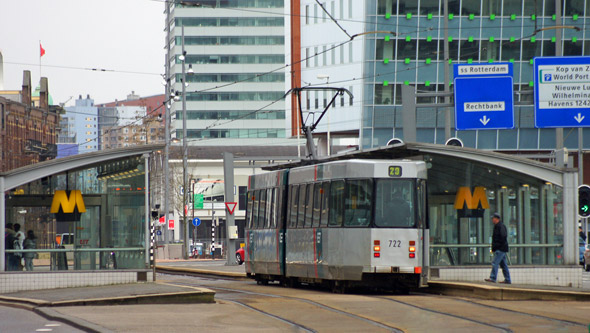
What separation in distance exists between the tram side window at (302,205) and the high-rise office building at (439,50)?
40231 millimetres

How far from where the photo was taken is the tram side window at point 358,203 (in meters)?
22.5

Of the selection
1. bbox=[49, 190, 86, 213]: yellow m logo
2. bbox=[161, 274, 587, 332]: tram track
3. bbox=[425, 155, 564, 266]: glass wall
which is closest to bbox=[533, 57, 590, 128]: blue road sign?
bbox=[425, 155, 564, 266]: glass wall

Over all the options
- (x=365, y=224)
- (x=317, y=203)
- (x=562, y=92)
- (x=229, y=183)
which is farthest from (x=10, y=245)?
(x=229, y=183)

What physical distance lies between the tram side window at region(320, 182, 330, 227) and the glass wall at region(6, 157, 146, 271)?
154 inches

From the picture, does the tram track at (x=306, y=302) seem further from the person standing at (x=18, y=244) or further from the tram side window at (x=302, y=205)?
the person standing at (x=18, y=244)

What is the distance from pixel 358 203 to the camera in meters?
22.6

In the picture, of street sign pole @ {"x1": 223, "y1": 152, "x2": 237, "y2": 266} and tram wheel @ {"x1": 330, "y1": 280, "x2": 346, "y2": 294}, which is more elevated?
street sign pole @ {"x1": 223, "y1": 152, "x2": 237, "y2": 266}

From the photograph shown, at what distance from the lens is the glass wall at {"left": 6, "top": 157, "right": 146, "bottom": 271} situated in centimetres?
2358

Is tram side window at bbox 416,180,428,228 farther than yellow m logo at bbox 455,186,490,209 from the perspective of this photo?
No

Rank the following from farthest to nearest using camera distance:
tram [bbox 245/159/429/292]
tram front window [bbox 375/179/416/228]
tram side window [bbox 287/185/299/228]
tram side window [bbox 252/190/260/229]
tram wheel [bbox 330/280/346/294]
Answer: tram side window [bbox 252/190/260/229], tram side window [bbox 287/185/299/228], tram wheel [bbox 330/280/346/294], tram front window [bbox 375/179/416/228], tram [bbox 245/159/429/292]

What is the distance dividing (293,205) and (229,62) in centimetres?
11152

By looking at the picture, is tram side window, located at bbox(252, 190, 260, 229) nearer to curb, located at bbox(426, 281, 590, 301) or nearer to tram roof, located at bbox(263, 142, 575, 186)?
tram roof, located at bbox(263, 142, 575, 186)

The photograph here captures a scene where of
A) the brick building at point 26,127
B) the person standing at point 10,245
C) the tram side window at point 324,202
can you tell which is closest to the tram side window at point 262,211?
the tram side window at point 324,202

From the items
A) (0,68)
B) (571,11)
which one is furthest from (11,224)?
(0,68)
